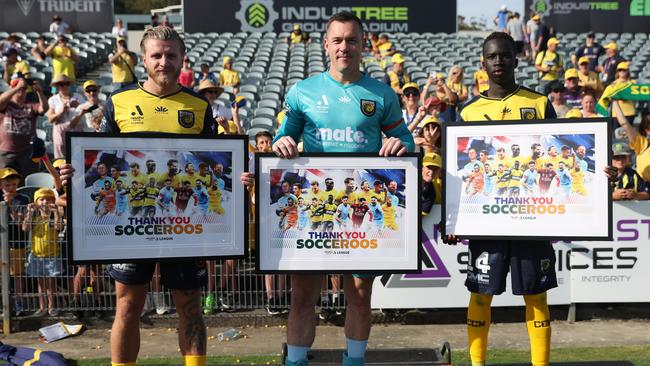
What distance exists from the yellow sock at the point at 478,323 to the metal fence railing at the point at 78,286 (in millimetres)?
2161

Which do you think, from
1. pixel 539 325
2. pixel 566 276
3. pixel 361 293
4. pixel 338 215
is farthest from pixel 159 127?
pixel 566 276

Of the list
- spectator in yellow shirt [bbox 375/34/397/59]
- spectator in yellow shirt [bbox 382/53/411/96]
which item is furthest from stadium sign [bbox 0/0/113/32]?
spectator in yellow shirt [bbox 382/53/411/96]

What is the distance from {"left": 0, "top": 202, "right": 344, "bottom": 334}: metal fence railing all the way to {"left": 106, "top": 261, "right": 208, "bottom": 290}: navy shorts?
7.10ft

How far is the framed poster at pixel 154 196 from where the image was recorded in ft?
12.8

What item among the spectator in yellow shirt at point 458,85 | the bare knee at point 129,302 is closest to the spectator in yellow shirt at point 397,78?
the spectator in yellow shirt at point 458,85

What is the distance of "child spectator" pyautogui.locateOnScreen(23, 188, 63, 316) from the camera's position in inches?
247

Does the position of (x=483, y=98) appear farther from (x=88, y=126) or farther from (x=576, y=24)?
(x=576, y=24)

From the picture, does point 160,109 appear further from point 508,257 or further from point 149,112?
point 508,257

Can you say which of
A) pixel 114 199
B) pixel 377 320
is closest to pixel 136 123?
pixel 114 199

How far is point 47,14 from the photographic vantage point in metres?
25.0

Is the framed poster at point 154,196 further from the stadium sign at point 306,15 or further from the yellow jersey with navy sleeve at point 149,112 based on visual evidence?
the stadium sign at point 306,15

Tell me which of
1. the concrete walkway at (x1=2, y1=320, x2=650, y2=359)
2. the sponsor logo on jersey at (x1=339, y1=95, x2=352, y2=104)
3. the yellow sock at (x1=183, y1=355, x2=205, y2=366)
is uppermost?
the sponsor logo on jersey at (x1=339, y1=95, x2=352, y2=104)

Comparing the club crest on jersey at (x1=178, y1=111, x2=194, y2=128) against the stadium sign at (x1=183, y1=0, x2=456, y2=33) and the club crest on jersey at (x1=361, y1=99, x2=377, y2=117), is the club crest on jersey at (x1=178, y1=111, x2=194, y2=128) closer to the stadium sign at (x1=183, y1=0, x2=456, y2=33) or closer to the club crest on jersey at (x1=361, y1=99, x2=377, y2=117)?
the club crest on jersey at (x1=361, y1=99, x2=377, y2=117)

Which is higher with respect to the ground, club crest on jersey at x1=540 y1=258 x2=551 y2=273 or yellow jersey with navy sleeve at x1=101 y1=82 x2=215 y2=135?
yellow jersey with navy sleeve at x1=101 y1=82 x2=215 y2=135
